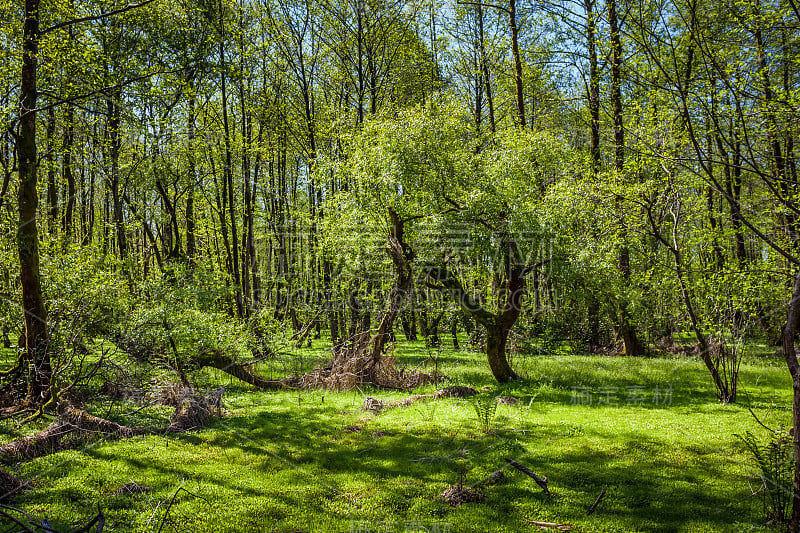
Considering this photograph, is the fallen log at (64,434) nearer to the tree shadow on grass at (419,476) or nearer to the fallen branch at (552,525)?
the tree shadow on grass at (419,476)

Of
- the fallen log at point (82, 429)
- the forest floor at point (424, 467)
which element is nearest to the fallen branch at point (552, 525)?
the forest floor at point (424, 467)

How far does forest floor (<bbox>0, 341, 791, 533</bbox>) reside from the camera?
19.1 ft

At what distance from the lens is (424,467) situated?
7.61 meters

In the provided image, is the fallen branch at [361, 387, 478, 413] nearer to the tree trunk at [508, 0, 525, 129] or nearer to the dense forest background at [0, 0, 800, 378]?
the dense forest background at [0, 0, 800, 378]

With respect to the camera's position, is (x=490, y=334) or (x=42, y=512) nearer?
(x=42, y=512)

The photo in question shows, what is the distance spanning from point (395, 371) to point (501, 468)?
7908 mm

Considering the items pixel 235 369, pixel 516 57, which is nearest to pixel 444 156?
pixel 235 369

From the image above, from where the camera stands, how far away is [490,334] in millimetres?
13859

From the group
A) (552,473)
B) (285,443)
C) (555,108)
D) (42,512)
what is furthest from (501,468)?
(555,108)

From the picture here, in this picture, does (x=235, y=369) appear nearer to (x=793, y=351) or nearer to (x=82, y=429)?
(x=82, y=429)

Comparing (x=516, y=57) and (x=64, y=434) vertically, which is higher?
(x=516, y=57)

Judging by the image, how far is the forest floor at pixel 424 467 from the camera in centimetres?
583

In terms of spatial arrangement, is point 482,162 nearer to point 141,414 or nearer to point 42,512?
point 141,414

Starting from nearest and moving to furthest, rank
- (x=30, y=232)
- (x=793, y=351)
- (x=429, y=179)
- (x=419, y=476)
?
(x=793, y=351) → (x=419, y=476) → (x=30, y=232) → (x=429, y=179)
